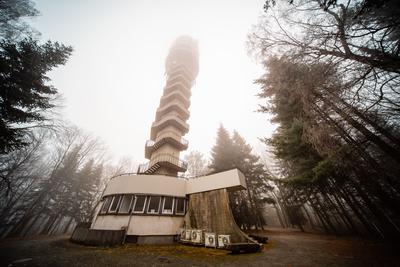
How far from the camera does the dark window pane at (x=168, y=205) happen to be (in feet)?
41.4

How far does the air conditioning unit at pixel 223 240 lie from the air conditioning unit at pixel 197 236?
5.20 ft

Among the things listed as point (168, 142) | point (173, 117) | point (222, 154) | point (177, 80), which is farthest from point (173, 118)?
point (177, 80)

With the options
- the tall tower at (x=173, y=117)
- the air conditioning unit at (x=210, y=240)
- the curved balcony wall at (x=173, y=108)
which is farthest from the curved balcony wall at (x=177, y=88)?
the air conditioning unit at (x=210, y=240)

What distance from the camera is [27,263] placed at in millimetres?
Answer: 5660

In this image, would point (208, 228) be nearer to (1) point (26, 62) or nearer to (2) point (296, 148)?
(2) point (296, 148)

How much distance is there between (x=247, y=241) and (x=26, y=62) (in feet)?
56.4

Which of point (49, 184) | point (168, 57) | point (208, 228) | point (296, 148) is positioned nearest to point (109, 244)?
point (208, 228)

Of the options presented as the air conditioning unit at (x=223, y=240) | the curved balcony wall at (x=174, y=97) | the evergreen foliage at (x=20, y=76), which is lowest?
the air conditioning unit at (x=223, y=240)

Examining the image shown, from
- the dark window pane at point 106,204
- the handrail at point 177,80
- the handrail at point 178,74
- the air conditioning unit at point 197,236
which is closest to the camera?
the air conditioning unit at point 197,236

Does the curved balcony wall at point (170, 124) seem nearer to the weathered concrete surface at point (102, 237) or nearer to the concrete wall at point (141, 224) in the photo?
the concrete wall at point (141, 224)

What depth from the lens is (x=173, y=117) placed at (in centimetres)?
2036

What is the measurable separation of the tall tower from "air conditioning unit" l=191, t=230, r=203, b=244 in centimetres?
763

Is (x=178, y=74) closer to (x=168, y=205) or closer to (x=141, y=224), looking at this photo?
(x=168, y=205)

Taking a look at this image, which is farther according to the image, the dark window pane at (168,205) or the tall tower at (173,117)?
the tall tower at (173,117)
